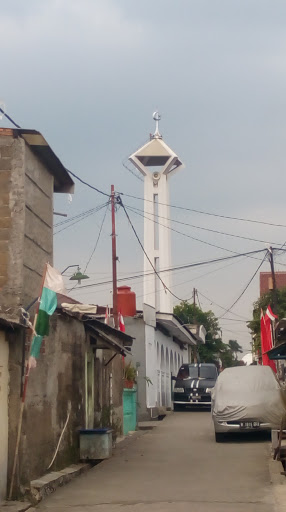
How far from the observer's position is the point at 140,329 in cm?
2692

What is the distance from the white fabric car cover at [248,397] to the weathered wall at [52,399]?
13.8ft

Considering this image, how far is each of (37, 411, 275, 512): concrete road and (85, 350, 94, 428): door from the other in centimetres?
104

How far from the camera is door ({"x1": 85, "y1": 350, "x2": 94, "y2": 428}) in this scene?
1658 centimetres

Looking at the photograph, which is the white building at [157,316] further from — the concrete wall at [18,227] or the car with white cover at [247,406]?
the concrete wall at [18,227]

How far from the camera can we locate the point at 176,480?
41.7ft

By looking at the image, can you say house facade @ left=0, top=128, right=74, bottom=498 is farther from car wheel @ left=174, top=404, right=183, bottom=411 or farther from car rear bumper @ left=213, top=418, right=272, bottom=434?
car wheel @ left=174, top=404, right=183, bottom=411

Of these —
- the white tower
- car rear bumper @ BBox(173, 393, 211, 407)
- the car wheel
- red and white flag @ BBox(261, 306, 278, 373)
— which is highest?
the white tower

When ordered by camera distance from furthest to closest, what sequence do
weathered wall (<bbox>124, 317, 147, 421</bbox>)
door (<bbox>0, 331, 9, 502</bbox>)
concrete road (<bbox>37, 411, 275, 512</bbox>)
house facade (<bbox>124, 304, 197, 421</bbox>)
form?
house facade (<bbox>124, 304, 197, 421</bbox>) → weathered wall (<bbox>124, 317, 147, 421</bbox>) → concrete road (<bbox>37, 411, 275, 512</bbox>) → door (<bbox>0, 331, 9, 502</bbox>)

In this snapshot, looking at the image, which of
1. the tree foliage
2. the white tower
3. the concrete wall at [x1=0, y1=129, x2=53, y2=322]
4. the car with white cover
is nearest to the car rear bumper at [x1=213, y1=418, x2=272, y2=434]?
the car with white cover

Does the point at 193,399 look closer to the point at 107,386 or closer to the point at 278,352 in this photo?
the point at 107,386

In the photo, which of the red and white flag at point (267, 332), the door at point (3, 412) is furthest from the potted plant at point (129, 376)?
the door at point (3, 412)

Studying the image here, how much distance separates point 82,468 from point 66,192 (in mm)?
5417

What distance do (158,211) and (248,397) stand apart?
32.6 metres

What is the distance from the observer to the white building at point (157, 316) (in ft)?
88.3
